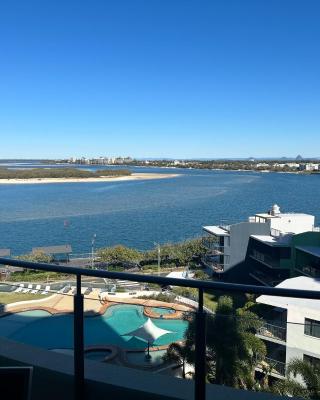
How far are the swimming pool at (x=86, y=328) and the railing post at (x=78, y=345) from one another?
2 centimetres

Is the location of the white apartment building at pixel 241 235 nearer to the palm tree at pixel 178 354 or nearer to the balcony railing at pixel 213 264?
the balcony railing at pixel 213 264

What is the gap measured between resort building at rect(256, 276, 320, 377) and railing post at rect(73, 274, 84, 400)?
60 cm

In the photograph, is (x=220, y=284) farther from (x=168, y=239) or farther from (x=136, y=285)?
(x=168, y=239)

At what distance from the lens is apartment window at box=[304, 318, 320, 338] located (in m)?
1.29

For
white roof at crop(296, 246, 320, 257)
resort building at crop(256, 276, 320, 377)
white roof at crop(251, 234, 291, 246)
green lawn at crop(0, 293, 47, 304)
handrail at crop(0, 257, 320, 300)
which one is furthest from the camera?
white roof at crop(251, 234, 291, 246)

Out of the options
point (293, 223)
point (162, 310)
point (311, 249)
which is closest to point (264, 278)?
point (311, 249)

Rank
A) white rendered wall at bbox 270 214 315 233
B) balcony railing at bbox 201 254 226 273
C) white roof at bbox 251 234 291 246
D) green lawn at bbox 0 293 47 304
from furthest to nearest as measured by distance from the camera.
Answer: balcony railing at bbox 201 254 226 273
white rendered wall at bbox 270 214 315 233
white roof at bbox 251 234 291 246
green lawn at bbox 0 293 47 304

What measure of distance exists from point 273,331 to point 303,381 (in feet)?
0.58

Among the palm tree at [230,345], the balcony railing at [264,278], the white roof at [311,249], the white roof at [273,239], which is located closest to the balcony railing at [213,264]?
the balcony railing at [264,278]

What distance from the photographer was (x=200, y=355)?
140 cm

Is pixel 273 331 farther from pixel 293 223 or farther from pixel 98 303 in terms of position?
pixel 293 223

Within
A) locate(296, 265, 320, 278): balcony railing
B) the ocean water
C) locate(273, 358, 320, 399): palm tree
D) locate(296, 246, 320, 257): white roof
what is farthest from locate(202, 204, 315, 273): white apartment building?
locate(273, 358, 320, 399): palm tree

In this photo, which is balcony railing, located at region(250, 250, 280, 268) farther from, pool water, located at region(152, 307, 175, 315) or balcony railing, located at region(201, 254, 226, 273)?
pool water, located at region(152, 307, 175, 315)

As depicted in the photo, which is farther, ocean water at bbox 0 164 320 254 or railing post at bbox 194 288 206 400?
ocean water at bbox 0 164 320 254
